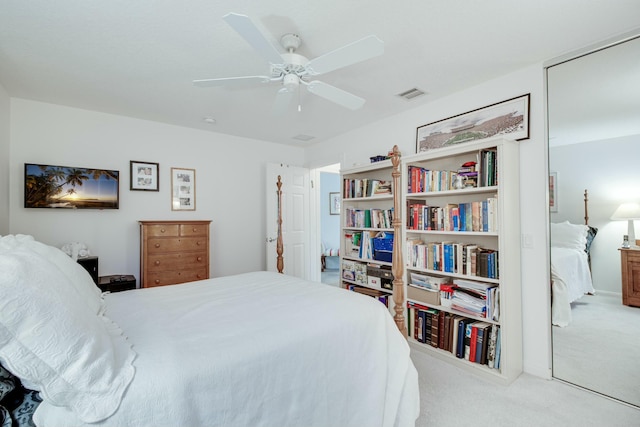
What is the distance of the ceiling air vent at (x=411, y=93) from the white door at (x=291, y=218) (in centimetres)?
214

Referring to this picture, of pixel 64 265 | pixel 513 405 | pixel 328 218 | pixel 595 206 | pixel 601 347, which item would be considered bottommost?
pixel 513 405

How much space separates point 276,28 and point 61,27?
1.33m

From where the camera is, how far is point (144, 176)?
145 inches

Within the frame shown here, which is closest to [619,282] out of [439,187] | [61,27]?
[439,187]

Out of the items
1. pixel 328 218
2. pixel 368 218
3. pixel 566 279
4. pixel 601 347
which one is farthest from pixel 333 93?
pixel 328 218

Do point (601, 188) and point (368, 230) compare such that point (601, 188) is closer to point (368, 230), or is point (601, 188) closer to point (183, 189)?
point (368, 230)

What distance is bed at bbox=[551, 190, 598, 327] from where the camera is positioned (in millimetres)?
2281

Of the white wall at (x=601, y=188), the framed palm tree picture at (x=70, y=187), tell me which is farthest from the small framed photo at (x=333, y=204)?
the white wall at (x=601, y=188)

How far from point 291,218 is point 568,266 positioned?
131 inches

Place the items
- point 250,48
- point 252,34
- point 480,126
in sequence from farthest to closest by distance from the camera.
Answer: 1. point 480,126
2. point 250,48
3. point 252,34

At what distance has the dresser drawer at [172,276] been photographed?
3.30 m

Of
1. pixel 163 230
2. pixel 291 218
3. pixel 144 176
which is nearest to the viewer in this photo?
pixel 163 230

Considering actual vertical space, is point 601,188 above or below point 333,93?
below

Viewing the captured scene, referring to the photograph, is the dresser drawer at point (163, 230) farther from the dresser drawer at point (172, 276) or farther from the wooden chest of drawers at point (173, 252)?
the dresser drawer at point (172, 276)
